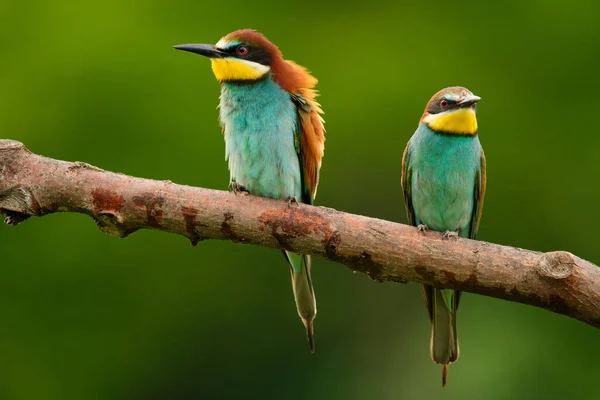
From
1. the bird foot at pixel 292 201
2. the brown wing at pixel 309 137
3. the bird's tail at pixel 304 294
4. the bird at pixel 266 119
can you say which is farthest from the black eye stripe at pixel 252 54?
the bird's tail at pixel 304 294

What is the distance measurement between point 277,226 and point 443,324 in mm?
901

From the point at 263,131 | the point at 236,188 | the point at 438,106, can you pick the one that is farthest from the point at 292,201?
the point at 438,106

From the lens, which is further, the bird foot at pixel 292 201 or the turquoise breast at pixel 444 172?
the turquoise breast at pixel 444 172

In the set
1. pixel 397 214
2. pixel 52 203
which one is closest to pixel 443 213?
pixel 52 203

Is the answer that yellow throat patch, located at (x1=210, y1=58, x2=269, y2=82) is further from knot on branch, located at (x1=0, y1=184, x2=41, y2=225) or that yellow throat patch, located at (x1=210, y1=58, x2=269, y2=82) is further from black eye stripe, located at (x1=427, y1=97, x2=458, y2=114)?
knot on branch, located at (x1=0, y1=184, x2=41, y2=225)

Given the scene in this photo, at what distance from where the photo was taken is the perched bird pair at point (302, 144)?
13.4ft

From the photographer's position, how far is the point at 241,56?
4.14 m

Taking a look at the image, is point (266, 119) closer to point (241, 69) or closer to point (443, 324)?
point (241, 69)

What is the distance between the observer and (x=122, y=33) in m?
7.50

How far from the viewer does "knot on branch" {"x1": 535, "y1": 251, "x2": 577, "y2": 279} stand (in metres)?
3.29

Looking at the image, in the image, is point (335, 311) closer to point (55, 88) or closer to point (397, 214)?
point (397, 214)

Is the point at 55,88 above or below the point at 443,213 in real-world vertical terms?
below

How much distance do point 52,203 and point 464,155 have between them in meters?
1.52

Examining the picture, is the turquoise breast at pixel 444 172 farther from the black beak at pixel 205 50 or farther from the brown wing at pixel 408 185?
the black beak at pixel 205 50
